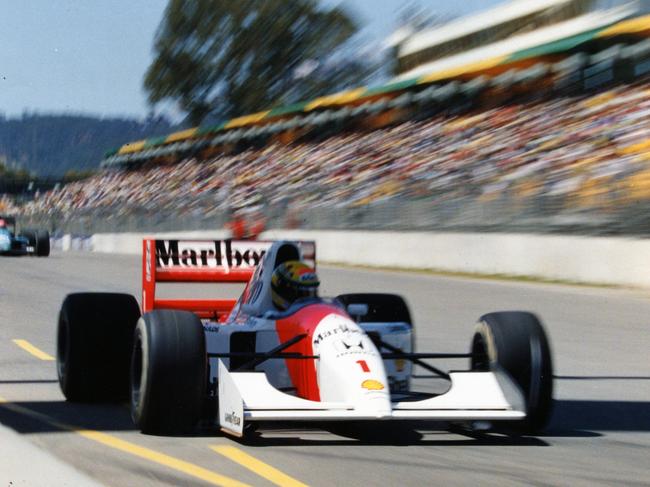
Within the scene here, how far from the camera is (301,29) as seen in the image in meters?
88.4

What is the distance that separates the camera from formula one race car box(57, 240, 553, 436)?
6148mm

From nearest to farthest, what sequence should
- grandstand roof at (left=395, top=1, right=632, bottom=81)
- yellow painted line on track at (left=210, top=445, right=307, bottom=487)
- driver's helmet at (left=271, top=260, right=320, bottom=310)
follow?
1. yellow painted line on track at (left=210, top=445, right=307, bottom=487)
2. driver's helmet at (left=271, top=260, right=320, bottom=310)
3. grandstand roof at (left=395, top=1, right=632, bottom=81)

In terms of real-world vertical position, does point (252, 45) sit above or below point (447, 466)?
above

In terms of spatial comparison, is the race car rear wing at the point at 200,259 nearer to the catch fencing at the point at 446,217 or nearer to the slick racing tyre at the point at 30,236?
the catch fencing at the point at 446,217

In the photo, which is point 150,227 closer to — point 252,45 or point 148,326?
point 148,326

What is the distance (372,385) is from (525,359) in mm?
956

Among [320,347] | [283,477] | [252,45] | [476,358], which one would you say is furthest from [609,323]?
[252,45]

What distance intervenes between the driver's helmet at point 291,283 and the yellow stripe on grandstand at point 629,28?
24.3 meters

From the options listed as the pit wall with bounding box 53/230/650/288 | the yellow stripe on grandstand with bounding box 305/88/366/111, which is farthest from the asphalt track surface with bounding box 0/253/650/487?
the yellow stripe on grandstand with bounding box 305/88/366/111

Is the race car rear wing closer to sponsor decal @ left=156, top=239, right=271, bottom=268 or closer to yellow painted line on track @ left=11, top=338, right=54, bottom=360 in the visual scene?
sponsor decal @ left=156, top=239, right=271, bottom=268

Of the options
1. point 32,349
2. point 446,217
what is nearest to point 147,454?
point 32,349

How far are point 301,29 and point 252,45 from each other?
152 inches

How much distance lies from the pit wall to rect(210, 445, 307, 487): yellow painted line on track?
13.4 m

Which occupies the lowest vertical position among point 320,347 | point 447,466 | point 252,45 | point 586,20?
point 447,466
